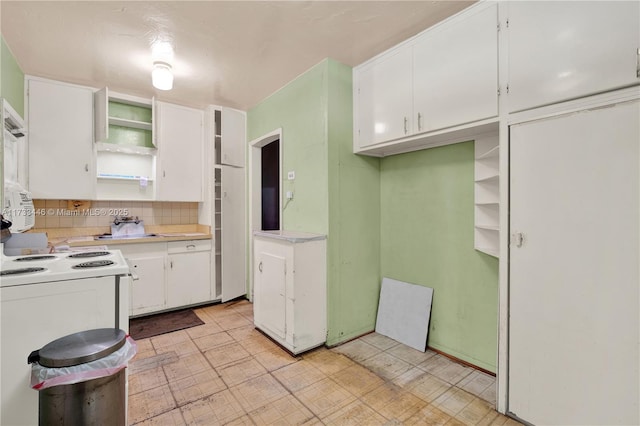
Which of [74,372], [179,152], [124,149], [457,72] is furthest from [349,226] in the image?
[124,149]

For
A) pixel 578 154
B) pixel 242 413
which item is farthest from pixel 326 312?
pixel 578 154

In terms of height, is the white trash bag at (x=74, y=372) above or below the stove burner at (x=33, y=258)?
below

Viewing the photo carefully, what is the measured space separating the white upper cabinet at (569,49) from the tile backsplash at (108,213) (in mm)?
3925

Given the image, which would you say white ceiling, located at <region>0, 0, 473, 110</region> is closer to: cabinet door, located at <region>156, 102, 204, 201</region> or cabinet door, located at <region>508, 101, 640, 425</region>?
cabinet door, located at <region>156, 102, 204, 201</region>

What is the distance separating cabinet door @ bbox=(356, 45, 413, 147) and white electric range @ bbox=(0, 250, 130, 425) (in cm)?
212

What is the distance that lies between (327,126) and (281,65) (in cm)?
76

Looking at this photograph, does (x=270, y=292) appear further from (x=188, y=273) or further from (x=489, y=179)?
(x=489, y=179)

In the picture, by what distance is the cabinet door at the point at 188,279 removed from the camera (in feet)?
11.6

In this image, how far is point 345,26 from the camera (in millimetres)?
2174

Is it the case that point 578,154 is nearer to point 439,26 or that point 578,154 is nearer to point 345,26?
point 439,26

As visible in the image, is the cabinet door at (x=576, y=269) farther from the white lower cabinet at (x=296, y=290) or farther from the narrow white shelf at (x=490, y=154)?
the white lower cabinet at (x=296, y=290)

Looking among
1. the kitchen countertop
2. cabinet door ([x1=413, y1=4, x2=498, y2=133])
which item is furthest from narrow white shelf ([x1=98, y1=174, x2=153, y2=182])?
cabinet door ([x1=413, y1=4, x2=498, y2=133])

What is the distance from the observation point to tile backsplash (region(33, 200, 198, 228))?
10.6ft

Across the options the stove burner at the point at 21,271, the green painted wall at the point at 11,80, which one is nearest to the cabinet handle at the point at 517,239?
the stove burner at the point at 21,271
